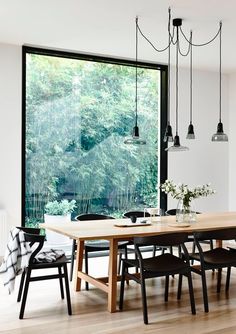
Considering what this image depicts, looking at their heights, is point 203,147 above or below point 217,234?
above

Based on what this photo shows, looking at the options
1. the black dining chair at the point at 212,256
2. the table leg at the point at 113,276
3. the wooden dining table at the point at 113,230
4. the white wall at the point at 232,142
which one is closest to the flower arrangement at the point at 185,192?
the wooden dining table at the point at 113,230

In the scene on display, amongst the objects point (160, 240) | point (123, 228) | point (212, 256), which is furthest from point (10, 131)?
point (212, 256)

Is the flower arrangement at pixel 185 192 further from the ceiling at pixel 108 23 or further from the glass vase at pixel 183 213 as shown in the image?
the ceiling at pixel 108 23

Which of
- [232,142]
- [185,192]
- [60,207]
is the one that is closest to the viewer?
[185,192]

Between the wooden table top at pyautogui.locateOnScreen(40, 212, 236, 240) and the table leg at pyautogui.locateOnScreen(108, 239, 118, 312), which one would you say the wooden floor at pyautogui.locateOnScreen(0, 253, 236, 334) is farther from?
the wooden table top at pyautogui.locateOnScreen(40, 212, 236, 240)

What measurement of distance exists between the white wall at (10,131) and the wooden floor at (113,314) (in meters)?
1.27

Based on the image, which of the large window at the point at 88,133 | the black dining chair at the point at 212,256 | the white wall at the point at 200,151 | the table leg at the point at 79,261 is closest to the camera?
the black dining chair at the point at 212,256

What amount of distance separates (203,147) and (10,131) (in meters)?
3.14

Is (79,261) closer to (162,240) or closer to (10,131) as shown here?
(162,240)

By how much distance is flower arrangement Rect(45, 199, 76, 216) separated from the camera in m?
6.03

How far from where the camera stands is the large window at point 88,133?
5.90 m

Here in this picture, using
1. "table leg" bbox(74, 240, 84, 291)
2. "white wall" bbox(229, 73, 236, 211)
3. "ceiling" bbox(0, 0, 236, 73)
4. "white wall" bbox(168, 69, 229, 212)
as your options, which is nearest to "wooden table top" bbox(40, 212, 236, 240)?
"table leg" bbox(74, 240, 84, 291)

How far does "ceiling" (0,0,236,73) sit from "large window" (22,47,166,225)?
385 mm

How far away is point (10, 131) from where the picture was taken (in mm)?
5574
